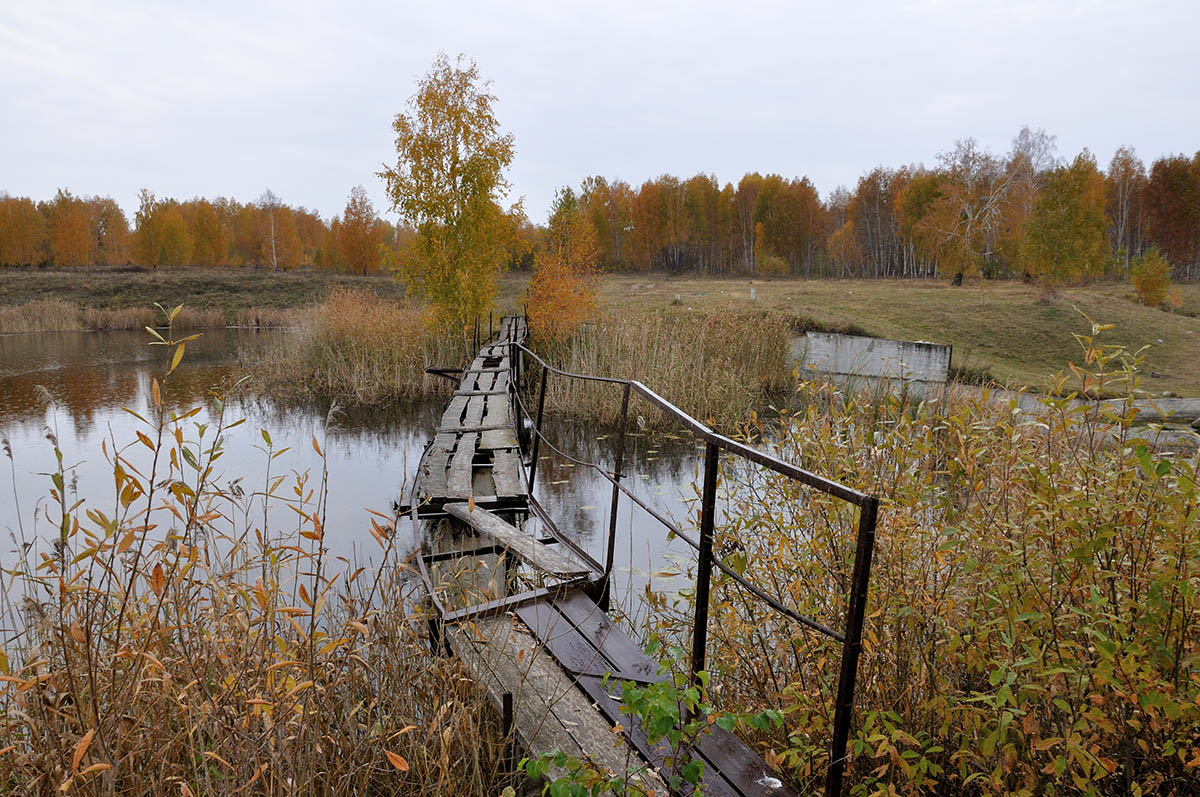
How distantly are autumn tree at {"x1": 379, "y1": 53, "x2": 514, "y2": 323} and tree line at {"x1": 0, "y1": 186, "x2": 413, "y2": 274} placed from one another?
33.1 m

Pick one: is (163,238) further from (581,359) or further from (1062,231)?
(1062,231)

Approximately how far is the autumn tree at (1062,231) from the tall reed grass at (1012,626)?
25.4 m

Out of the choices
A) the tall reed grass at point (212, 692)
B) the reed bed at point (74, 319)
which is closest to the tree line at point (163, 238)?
the reed bed at point (74, 319)

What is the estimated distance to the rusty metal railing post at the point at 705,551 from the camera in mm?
2008

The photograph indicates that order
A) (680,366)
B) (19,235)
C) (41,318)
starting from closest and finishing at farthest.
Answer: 1. (680,366)
2. (41,318)
3. (19,235)

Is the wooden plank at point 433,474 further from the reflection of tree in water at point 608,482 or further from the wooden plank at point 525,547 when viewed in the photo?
the reflection of tree in water at point 608,482

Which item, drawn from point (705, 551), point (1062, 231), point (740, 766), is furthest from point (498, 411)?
point (1062, 231)

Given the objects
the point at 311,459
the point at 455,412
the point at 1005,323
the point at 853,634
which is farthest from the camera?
the point at 1005,323

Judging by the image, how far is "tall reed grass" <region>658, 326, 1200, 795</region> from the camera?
1.79m

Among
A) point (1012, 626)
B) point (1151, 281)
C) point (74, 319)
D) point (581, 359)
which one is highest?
point (1151, 281)

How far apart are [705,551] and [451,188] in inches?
487

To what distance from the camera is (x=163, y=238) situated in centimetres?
4997

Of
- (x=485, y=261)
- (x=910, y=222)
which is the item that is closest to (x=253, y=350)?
(x=485, y=261)

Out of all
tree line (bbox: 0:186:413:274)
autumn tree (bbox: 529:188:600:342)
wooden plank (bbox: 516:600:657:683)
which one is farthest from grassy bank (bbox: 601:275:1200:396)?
tree line (bbox: 0:186:413:274)
